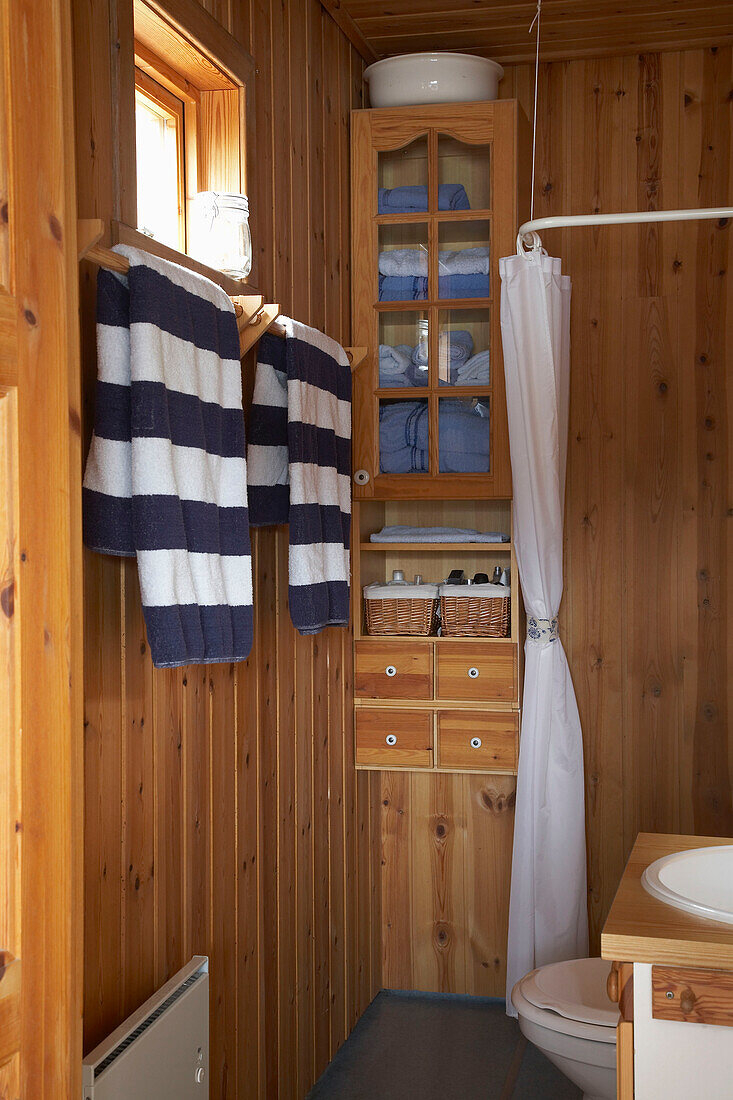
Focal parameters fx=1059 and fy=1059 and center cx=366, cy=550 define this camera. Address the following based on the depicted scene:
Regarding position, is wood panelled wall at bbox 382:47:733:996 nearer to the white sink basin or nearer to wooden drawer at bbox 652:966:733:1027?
the white sink basin

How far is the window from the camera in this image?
199 cm

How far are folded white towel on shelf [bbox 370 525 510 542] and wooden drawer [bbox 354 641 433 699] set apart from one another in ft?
0.95

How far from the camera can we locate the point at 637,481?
10.1 feet

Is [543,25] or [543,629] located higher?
[543,25]

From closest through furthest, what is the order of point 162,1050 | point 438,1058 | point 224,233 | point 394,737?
point 162,1050 < point 224,233 < point 438,1058 < point 394,737

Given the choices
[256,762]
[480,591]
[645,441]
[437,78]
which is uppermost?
[437,78]

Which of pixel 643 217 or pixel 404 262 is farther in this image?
pixel 404 262

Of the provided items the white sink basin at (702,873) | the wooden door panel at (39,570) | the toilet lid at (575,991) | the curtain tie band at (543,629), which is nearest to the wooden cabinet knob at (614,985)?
the white sink basin at (702,873)

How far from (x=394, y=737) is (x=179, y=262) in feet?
4.98

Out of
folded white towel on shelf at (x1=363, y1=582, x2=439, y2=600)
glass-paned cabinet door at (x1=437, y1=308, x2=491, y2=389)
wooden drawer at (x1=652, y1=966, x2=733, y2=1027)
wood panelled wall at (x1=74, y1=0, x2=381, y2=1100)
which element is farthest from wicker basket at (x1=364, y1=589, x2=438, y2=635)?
wooden drawer at (x1=652, y1=966, x2=733, y2=1027)

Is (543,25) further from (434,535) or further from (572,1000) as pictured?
(572,1000)

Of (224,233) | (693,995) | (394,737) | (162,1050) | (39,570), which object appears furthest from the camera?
(394,737)

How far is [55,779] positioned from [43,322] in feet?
1.68

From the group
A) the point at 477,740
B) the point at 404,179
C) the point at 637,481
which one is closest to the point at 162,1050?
the point at 477,740
